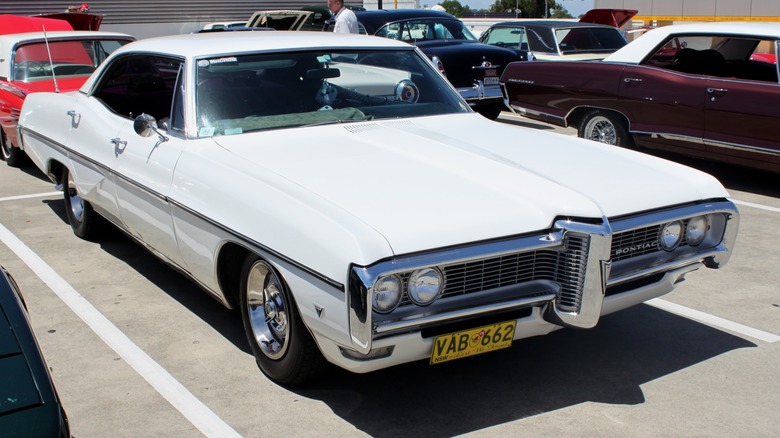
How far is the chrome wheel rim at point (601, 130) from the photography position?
8.94 meters

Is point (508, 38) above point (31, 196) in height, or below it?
above

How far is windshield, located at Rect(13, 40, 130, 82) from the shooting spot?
8.98 m

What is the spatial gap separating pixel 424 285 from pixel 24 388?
1540 millimetres

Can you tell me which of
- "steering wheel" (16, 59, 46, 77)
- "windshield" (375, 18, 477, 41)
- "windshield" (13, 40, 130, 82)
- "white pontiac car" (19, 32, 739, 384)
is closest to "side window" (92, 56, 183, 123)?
"white pontiac car" (19, 32, 739, 384)

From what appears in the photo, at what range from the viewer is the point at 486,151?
449cm

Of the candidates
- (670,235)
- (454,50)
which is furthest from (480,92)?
(670,235)

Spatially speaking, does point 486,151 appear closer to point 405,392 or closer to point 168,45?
point 405,392

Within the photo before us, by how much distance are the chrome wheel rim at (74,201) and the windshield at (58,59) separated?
2.87 meters

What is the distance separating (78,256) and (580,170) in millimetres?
3710

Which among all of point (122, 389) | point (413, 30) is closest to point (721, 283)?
point (122, 389)

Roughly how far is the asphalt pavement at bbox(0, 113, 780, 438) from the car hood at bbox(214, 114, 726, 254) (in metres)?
0.83

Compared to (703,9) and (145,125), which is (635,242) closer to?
(145,125)

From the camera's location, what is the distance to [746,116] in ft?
24.8

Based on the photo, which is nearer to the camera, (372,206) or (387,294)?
(387,294)
